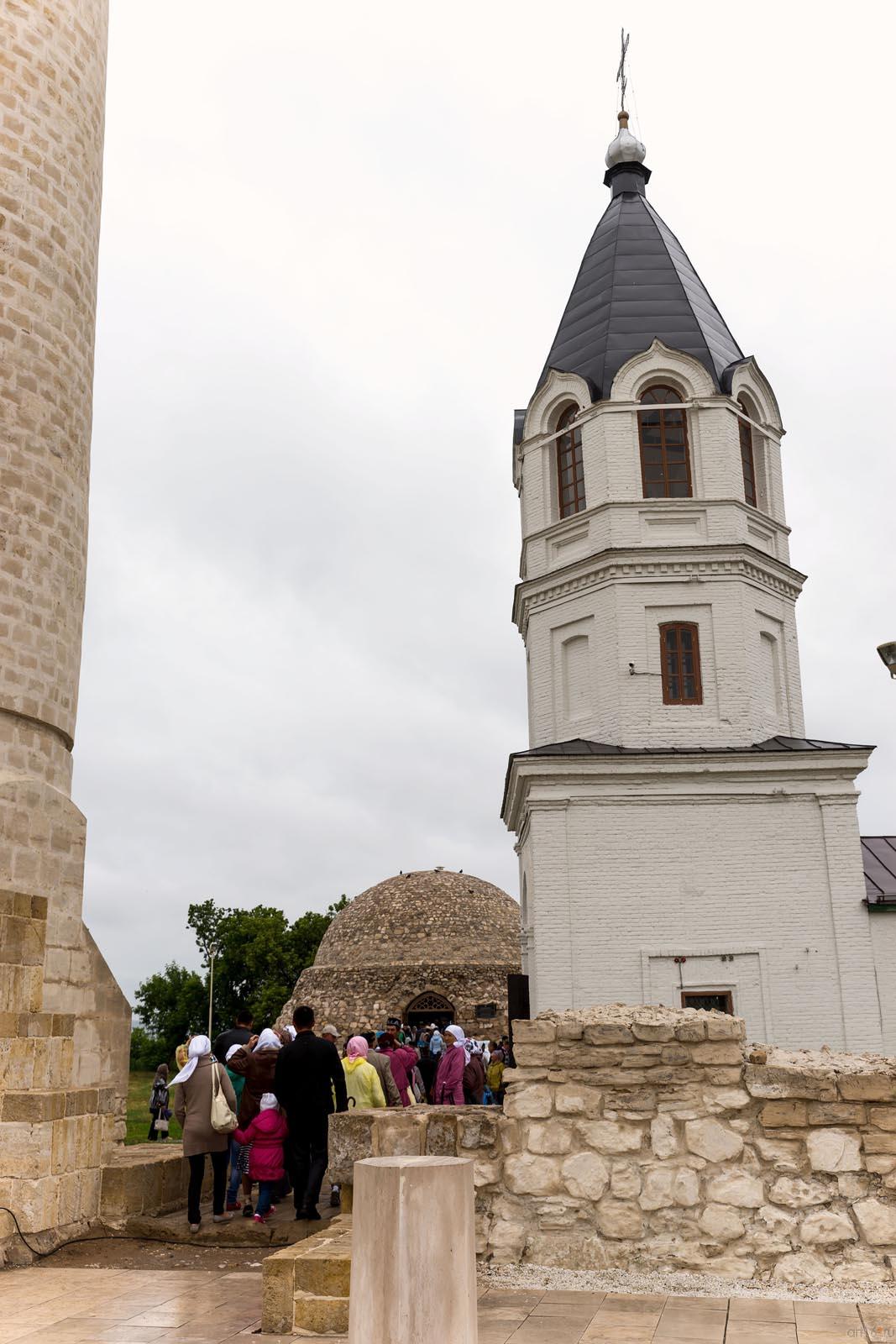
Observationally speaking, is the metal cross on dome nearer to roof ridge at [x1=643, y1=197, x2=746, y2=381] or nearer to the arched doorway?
roof ridge at [x1=643, y1=197, x2=746, y2=381]

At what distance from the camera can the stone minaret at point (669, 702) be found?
59.1 ft

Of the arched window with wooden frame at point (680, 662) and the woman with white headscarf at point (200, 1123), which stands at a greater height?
the arched window with wooden frame at point (680, 662)

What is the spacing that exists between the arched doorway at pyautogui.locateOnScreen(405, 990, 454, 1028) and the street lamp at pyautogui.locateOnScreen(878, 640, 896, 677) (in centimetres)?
2367

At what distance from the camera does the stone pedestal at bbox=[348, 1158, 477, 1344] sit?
488 cm

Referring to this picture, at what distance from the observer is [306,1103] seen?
30.3 feet

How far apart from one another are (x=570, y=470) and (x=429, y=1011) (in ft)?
57.3

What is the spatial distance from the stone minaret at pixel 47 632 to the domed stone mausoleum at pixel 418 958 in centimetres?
2248

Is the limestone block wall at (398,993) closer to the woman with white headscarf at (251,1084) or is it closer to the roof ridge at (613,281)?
the roof ridge at (613,281)

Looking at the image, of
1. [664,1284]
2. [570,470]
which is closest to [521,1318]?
[664,1284]

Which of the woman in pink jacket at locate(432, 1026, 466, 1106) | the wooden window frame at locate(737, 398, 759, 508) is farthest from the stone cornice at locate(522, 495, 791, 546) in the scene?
the woman in pink jacket at locate(432, 1026, 466, 1106)

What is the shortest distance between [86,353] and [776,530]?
46.5 ft

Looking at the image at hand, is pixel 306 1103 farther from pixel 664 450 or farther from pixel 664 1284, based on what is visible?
pixel 664 450

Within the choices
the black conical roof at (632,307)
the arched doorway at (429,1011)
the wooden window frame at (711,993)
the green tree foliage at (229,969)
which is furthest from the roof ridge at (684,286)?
the green tree foliage at (229,969)

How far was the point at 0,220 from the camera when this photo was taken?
10.6m
